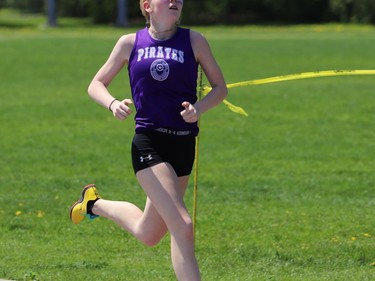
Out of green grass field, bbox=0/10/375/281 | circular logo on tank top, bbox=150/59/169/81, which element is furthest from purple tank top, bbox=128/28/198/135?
green grass field, bbox=0/10/375/281

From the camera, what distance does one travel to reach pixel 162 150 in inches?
231

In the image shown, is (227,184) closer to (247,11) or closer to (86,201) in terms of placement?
(86,201)

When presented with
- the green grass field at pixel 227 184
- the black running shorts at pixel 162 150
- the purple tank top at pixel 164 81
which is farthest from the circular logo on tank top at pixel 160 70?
the green grass field at pixel 227 184

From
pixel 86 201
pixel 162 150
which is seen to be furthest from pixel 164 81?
pixel 86 201

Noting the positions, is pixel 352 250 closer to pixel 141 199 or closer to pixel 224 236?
pixel 224 236

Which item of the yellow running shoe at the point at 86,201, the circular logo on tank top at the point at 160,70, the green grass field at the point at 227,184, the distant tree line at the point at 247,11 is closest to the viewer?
the circular logo on tank top at the point at 160,70

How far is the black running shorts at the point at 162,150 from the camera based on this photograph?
5843 millimetres

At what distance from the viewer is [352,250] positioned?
7805 millimetres

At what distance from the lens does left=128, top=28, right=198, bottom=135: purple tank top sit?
581 centimetres

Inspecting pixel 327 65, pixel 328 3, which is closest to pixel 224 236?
pixel 327 65

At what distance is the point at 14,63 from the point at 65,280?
22167 mm

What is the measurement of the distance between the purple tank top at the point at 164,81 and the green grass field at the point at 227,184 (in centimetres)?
165

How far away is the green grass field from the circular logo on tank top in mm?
1853

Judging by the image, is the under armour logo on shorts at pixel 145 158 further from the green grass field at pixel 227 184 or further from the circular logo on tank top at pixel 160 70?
the green grass field at pixel 227 184
